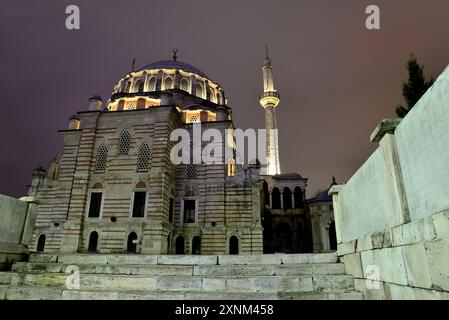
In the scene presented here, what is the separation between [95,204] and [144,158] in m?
4.34

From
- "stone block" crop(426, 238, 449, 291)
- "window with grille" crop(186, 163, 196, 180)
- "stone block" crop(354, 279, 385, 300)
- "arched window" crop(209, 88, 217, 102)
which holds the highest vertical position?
"arched window" crop(209, 88, 217, 102)

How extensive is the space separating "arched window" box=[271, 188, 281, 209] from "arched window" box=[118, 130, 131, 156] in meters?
17.3

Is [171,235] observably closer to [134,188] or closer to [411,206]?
[134,188]

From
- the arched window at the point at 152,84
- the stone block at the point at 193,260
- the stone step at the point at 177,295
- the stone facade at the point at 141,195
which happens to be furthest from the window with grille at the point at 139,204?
the arched window at the point at 152,84

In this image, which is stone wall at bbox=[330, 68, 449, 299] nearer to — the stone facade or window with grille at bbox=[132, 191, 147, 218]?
the stone facade

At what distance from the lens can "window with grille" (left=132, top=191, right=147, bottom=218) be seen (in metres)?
17.9

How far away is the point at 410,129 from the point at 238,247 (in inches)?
642

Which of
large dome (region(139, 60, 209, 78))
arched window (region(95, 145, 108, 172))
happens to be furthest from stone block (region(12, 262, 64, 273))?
large dome (region(139, 60, 209, 78))

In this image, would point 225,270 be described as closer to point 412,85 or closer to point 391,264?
point 391,264

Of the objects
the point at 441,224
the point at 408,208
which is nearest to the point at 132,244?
the point at 408,208

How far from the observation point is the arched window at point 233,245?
1861cm
